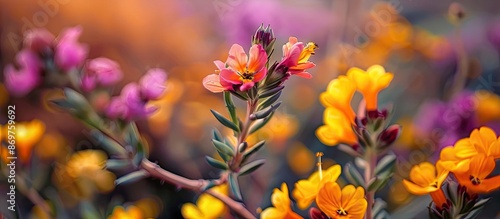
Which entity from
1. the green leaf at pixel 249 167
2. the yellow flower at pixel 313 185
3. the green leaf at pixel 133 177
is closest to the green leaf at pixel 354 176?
the yellow flower at pixel 313 185

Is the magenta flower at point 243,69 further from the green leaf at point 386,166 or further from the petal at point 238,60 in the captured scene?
the green leaf at point 386,166

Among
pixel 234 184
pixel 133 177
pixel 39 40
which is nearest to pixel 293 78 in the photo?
pixel 234 184

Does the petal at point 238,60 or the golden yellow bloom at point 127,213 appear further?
the golden yellow bloom at point 127,213

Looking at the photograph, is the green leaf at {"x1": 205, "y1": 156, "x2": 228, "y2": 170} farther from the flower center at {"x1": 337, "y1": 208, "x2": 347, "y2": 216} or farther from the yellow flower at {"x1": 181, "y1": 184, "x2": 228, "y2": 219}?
the flower center at {"x1": 337, "y1": 208, "x2": 347, "y2": 216}

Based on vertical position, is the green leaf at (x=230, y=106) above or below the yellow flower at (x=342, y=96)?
below

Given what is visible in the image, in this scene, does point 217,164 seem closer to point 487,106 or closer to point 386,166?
point 386,166

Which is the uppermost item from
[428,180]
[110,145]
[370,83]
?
[370,83]
